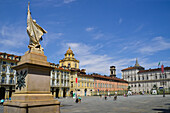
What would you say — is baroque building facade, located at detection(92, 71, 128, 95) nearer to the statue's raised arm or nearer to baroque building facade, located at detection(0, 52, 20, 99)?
baroque building facade, located at detection(0, 52, 20, 99)

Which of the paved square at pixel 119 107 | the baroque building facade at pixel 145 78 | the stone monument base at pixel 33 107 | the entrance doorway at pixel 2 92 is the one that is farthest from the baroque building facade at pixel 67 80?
the stone monument base at pixel 33 107

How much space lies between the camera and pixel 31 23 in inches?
447

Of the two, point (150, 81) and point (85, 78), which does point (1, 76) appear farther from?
point (150, 81)

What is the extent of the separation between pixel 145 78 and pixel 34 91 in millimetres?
112188

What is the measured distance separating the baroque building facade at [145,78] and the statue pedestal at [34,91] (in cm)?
10298

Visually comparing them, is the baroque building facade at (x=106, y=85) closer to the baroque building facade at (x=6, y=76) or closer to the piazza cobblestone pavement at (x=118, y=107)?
the baroque building facade at (x=6, y=76)

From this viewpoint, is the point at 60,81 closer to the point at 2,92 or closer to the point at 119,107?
the point at 2,92

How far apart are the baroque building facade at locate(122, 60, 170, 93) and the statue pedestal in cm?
10298

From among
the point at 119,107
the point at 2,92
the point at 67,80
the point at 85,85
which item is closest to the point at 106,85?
the point at 85,85

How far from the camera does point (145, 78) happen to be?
4422 inches

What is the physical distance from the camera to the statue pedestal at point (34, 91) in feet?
30.7

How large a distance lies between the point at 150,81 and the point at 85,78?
5401 cm

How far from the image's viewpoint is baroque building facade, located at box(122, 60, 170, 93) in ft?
338

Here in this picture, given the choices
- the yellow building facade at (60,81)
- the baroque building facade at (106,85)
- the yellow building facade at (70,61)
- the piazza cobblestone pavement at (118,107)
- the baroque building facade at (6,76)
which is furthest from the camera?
the yellow building facade at (70,61)
